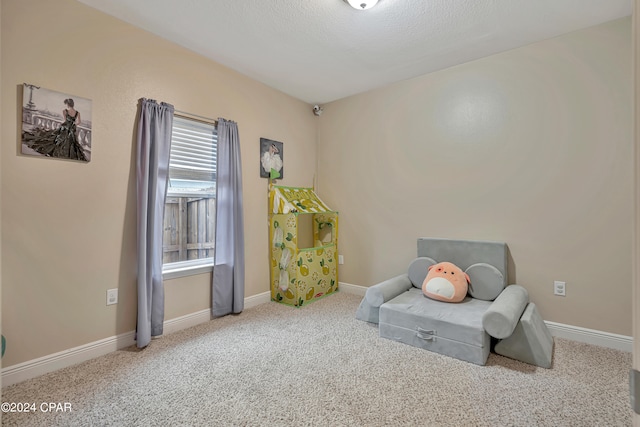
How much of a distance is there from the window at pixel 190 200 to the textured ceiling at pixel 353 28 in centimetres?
77

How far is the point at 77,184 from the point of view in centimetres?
230

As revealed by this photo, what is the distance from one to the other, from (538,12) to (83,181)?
11.7ft

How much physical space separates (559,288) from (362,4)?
2769 millimetres

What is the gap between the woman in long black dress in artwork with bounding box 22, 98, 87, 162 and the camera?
2.13m

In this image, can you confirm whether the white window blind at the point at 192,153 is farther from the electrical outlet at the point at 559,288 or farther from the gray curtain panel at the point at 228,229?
the electrical outlet at the point at 559,288

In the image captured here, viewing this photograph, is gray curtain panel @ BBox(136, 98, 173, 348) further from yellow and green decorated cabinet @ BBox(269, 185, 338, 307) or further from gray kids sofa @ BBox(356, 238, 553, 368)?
gray kids sofa @ BBox(356, 238, 553, 368)

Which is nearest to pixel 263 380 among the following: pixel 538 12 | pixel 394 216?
pixel 394 216

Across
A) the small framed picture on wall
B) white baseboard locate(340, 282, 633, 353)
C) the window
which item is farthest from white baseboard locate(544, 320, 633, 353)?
the window

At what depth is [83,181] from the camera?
2328 mm

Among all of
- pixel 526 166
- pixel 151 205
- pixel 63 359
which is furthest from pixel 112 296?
pixel 526 166

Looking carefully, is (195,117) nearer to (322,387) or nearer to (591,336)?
(322,387)

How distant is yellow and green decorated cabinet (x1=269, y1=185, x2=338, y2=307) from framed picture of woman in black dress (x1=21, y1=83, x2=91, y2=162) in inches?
72.2

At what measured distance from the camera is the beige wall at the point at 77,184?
6.76 feet

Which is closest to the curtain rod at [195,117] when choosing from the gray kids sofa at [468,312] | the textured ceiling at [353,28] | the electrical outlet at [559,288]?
the textured ceiling at [353,28]
